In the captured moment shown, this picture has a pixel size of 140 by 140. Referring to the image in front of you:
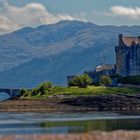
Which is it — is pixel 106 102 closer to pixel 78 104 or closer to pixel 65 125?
pixel 78 104

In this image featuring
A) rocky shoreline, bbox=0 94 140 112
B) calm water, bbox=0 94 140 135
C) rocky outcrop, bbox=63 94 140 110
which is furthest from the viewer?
rocky outcrop, bbox=63 94 140 110

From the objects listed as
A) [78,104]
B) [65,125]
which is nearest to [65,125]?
[65,125]

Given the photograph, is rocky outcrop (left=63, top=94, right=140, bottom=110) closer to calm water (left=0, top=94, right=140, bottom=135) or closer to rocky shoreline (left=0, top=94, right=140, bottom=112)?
rocky shoreline (left=0, top=94, right=140, bottom=112)

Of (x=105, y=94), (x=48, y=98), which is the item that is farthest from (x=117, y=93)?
(x=48, y=98)

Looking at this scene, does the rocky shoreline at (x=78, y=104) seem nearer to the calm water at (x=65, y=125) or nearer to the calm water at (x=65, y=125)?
the calm water at (x=65, y=125)

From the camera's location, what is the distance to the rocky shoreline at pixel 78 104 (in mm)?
184125

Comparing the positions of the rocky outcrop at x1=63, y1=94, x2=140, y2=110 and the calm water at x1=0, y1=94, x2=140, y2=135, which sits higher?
the rocky outcrop at x1=63, y1=94, x2=140, y2=110

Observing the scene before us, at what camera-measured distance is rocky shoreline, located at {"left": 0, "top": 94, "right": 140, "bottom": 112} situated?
→ 18412 centimetres

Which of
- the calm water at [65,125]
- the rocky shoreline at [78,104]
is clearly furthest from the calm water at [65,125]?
the rocky shoreline at [78,104]

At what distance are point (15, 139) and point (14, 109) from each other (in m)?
125

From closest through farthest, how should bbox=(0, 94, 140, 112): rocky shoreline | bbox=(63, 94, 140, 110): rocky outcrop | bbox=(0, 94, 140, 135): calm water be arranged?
→ bbox=(0, 94, 140, 135): calm water, bbox=(0, 94, 140, 112): rocky shoreline, bbox=(63, 94, 140, 110): rocky outcrop

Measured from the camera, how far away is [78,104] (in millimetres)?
186125

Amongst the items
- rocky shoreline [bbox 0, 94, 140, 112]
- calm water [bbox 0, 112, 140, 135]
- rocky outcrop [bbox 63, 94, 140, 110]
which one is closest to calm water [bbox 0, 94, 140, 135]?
calm water [bbox 0, 112, 140, 135]

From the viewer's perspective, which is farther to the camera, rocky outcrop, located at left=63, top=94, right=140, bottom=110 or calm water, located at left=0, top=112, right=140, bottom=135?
rocky outcrop, located at left=63, top=94, right=140, bottom=110
